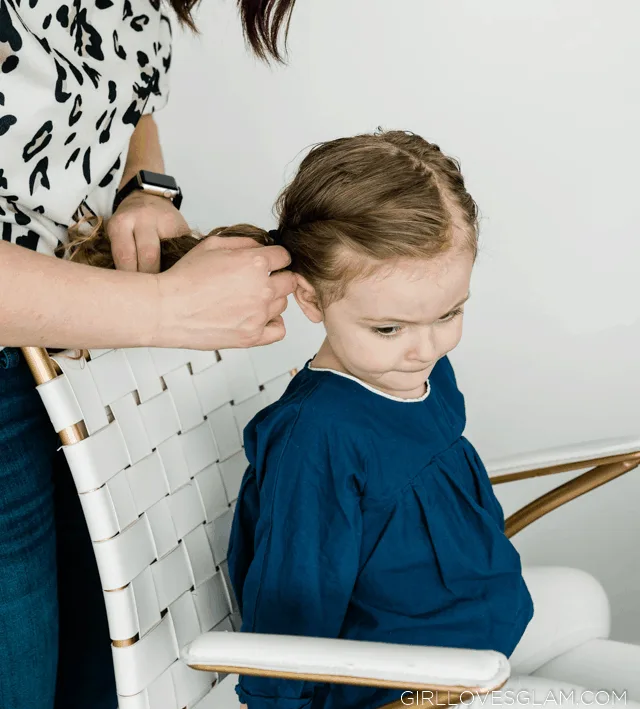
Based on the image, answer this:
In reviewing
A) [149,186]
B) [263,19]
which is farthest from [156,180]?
[263,19]

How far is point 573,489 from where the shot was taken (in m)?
1.15

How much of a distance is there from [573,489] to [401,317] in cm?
43

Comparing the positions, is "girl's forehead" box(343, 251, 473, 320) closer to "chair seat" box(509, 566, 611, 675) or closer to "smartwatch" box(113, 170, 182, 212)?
"smartwatch" box(113, 170, 182, 212)

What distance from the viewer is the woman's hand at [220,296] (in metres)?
0.82

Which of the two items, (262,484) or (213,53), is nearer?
(262,484)

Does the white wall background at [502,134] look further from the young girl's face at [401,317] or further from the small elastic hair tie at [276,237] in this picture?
the young girl's face at [401,317]

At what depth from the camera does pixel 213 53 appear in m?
1.56

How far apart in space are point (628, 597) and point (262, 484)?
1.20 m

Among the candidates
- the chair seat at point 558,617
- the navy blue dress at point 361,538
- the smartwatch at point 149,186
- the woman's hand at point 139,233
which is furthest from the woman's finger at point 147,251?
the chair seat at point 558,617

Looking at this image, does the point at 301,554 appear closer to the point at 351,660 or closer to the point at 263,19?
the point at 351,660

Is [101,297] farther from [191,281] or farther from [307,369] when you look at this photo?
[307,369]

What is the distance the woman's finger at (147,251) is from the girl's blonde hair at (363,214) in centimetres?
2

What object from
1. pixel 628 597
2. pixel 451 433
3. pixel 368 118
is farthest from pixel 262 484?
pixel 628 597

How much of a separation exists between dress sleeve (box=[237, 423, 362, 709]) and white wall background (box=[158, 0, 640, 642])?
2.40 ft
